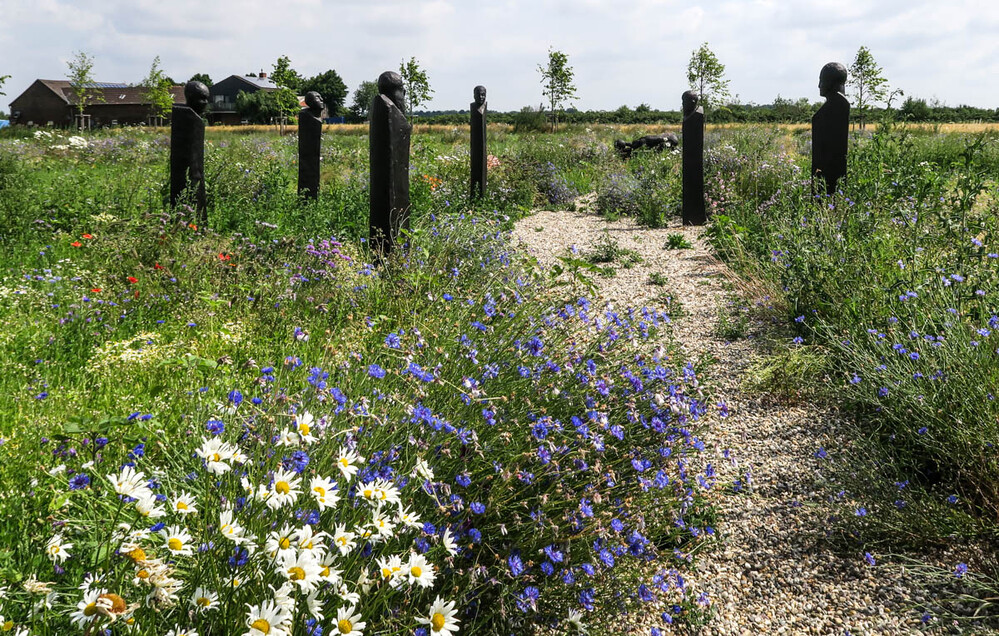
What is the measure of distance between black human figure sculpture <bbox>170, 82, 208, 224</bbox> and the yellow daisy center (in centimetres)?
631

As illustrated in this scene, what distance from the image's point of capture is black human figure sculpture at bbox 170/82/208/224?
22.6 ft

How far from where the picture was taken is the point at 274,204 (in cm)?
789

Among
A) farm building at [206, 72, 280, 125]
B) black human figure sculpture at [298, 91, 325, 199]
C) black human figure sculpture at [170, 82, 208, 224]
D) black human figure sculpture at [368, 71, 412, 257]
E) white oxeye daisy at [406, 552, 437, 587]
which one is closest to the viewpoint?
white oxeye daisy at [406, 552, 437, 587]

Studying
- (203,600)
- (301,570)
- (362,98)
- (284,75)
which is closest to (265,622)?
(301,570)

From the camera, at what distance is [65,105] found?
60438 millimetres

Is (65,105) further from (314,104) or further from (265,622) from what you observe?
(265,622)

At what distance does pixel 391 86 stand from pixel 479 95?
5.04 m

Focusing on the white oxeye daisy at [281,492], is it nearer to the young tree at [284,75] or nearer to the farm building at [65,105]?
the young tree at [284,75]

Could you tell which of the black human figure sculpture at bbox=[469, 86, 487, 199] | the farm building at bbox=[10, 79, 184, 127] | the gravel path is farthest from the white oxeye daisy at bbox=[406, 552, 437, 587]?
the farm building at bbox=[10, 79, 184, 127]

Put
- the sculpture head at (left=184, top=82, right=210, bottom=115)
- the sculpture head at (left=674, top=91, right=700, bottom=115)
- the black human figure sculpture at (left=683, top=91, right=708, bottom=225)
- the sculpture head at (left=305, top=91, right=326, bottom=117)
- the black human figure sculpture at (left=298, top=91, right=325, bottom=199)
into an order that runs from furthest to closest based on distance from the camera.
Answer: the sculpture head at (left=674, top=91, right=700, bottom=115) < the black human figure sculpture at (left=683, top=91, right=708, bottom=225) < the sculpture head at (left=305, top=91, right=326, bottom=117) < the black human figure sculpture at (left=298, top=91, right=325, bottom=199) < the sculpture head at (left=184, top=82, right=210, bottom=115)

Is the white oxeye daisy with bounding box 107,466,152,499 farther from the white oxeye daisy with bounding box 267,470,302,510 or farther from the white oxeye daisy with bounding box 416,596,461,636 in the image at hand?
the white oxeye daisy with bounding box 416,596,461,636

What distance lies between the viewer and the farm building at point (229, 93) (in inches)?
2571

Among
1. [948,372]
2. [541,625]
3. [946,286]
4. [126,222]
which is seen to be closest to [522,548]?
[541,625]

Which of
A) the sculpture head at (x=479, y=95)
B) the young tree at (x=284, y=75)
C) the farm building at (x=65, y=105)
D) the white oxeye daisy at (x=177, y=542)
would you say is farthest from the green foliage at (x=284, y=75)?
the farm building at (x=65, y=105)
